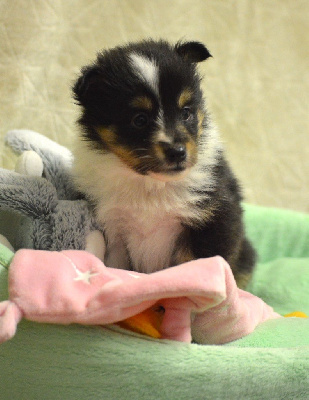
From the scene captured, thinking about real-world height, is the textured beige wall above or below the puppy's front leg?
above

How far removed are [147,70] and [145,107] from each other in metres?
0.13

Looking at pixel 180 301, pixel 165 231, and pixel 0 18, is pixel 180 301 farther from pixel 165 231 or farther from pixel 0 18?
pixel 0 18

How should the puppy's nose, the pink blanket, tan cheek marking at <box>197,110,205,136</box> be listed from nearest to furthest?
the pink blanket < the puppy's nose < tan cheek marking at <box>197,110,205,136</box>

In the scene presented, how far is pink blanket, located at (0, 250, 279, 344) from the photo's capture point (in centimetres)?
126

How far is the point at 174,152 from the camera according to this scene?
169cm

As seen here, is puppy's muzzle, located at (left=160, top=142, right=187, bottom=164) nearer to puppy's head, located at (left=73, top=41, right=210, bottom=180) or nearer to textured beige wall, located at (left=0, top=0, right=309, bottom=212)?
puppy's head, located at (left=73, top=41, right=210, bottom=180)

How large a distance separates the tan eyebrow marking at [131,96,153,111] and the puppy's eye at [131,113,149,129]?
0.03 meters

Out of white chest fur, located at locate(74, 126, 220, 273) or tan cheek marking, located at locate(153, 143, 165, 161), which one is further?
white chest fur, located at locate(74, 126, 220, 273)

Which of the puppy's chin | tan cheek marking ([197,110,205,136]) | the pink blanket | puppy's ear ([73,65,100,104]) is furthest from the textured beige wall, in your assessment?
the pink blanket

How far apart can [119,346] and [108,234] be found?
2.30 ft

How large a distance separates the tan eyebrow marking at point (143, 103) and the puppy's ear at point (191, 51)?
0.36 m

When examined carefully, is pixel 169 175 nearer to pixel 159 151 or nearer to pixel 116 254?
pixel 159 151

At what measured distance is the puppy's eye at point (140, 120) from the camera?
1758 millimetres

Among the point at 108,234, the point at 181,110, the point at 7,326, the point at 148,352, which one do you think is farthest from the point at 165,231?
the point at 7,326
